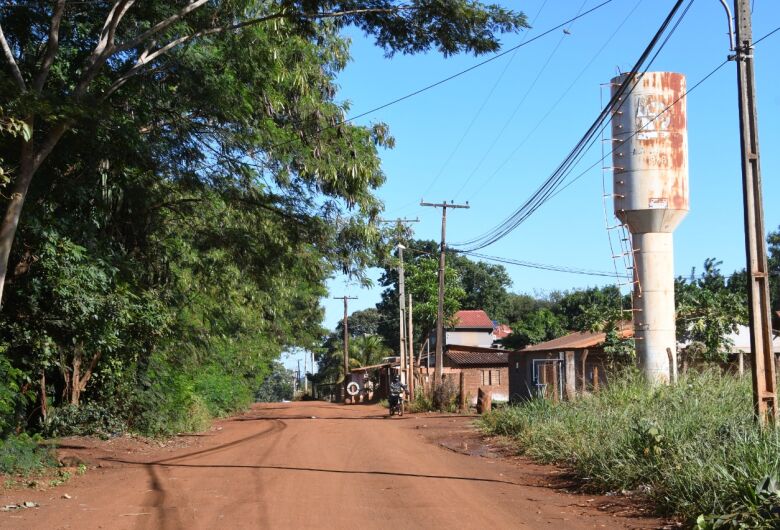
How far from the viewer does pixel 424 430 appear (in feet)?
75.9

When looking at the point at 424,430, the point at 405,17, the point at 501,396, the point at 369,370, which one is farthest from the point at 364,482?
the point at 369,370

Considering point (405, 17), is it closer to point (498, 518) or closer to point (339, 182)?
point (339, 182)

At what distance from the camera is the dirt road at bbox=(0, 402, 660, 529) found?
28.7ft

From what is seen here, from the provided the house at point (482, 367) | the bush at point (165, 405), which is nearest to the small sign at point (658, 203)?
the bush at point (165, 405)

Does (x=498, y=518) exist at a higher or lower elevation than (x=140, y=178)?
lower

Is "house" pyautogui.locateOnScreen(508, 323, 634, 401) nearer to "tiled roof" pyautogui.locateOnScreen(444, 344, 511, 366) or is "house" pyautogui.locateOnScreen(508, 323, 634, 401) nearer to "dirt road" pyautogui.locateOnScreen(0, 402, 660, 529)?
"dirt road" pyautogui.locateOnScreen(0, 402, 660, 529)

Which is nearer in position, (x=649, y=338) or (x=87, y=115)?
(x=87, y=115)

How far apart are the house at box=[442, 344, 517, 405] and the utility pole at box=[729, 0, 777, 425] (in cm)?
3550

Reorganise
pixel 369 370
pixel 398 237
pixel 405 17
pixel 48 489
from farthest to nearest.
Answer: pixel 369 370 → pixel 398 237 → pixel 405 17 → pixel 48 489

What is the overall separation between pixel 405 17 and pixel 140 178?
629cm

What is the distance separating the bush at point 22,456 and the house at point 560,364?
12.8 m

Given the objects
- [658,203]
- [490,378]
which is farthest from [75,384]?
[490,378]

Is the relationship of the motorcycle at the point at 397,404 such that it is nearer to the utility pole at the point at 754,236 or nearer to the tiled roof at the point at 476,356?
the tiled roof at the point at 476,356

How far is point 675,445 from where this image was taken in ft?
32.4
